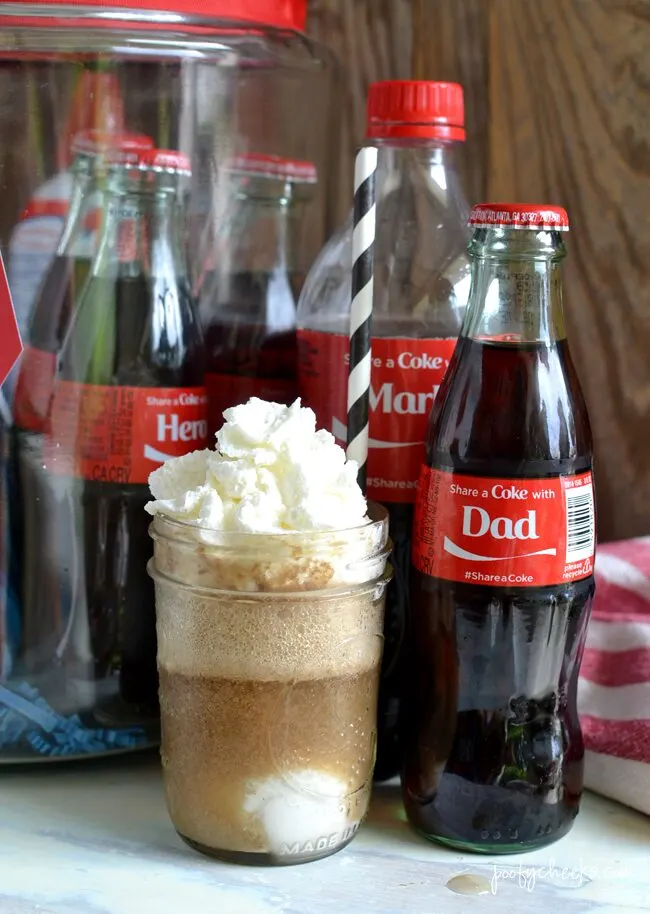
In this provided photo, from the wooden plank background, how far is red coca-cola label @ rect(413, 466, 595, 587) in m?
0.25

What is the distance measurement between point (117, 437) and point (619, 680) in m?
Answer: 0.40

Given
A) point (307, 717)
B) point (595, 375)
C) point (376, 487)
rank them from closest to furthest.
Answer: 1. point (307, 717)
2. point (376, 487)
3. point (595, 375)

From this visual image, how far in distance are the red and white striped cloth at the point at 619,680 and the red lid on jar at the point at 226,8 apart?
0.48m

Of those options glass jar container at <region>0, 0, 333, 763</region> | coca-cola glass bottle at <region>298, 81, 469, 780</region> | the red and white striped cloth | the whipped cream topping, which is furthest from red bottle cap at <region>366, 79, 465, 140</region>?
the red and white striped cloth

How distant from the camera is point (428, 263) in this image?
85 cm

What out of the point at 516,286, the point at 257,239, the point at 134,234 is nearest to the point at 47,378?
the point at 134,234

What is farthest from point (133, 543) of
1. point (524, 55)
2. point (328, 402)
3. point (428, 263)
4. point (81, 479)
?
point (524, 55)

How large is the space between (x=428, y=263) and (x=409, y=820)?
0.40m

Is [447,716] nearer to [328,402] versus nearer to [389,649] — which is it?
[389,649]

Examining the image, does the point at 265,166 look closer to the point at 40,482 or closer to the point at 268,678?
the point at 40,482

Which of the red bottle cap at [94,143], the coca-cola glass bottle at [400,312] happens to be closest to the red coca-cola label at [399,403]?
the coca-cola glass bottle at [400,312]

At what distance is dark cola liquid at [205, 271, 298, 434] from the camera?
91cm

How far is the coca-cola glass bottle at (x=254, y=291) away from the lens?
92 centimetres

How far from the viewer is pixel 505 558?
2.26 ft
